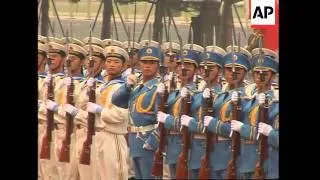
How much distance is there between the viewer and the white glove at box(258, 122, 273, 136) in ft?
10.8

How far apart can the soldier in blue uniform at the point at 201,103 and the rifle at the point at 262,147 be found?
0.25 meters

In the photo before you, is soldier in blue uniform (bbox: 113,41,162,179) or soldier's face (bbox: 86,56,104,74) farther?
soldier's face (bbox: 86,56,104,74)

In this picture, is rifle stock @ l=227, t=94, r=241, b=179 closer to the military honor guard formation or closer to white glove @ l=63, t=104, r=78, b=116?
the military honor guard formation

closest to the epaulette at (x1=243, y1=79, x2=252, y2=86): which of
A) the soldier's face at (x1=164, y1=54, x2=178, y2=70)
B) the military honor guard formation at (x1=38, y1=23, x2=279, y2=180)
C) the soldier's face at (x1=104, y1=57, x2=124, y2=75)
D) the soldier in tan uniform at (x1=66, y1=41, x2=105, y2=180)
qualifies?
the military honor guard formation at (x1=38, y1=23, x2=279, y2=180)

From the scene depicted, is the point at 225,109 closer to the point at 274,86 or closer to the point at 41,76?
the point at 274,86

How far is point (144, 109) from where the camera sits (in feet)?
11.3

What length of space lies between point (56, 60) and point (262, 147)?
47.8 inches

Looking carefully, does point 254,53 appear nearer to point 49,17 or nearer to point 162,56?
point 162,56

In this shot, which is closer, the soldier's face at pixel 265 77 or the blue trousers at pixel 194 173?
the soldier's face at pixel 265 77

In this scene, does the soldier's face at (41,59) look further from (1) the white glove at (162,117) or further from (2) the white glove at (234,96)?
(2) the white glove at (234,96)

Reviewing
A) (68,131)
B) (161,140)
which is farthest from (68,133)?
(161,140)

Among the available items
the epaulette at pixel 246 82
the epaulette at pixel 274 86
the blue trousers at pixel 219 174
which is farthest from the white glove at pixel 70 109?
the epaulette at pixel 274 86

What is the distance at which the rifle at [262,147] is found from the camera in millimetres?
3314

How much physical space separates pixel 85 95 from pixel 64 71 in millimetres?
185
